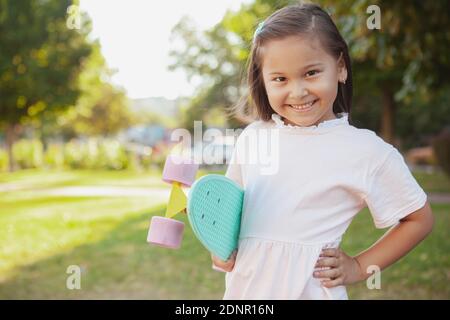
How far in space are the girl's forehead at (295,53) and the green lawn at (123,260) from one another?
100 inches

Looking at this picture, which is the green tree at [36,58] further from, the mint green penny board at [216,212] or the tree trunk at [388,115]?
the mint green penny board at [216,212]

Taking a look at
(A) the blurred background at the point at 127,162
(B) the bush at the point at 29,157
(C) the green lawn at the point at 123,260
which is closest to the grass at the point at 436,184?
(A) the blurred background at the point at 127,162

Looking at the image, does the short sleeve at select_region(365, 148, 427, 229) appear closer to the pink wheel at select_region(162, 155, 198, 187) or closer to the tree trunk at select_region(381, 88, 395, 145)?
the pink wheel at select_region(162, 155, 198, 187)

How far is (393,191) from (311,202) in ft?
0.71

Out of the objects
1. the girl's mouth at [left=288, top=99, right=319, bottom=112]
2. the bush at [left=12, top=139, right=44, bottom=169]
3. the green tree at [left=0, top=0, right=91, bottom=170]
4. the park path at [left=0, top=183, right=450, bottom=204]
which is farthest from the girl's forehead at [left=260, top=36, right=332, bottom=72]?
the bush at [left=12, top=139, right=44, bottom=169]

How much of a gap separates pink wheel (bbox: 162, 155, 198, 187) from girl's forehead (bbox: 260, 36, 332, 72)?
36 cm

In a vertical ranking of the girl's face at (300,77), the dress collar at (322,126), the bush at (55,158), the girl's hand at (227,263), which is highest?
the girl's face at (300,77)

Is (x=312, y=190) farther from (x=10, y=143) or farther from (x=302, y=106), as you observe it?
(x=10, y=143)

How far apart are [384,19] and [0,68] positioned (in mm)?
14105

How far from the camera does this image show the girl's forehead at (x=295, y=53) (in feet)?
4.77

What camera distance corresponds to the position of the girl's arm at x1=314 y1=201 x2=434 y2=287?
1477mm

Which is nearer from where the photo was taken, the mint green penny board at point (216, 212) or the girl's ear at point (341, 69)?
the mint green penny board at point (216, 212)

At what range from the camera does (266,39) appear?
4.96 feet

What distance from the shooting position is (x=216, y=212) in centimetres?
148
